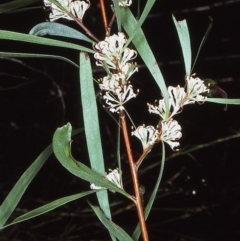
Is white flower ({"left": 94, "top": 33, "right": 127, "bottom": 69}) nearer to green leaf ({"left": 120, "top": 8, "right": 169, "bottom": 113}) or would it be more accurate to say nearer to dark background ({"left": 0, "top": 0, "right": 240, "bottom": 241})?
green leaf ({"left": 120, "top": 8, "right": 169, "bottom": 113})

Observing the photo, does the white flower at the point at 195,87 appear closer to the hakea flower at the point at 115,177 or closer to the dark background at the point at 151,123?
the hakea flower at the point at 115,177

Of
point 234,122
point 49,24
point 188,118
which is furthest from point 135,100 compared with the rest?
point 49,24

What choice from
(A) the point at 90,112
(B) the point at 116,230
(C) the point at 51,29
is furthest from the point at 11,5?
(B) the point at 116,230

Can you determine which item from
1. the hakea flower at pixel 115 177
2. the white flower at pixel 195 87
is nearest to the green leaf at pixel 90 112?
the hakea flower at pixel 115 177

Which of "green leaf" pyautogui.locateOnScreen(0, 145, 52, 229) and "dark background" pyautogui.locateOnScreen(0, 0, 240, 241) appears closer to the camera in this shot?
"green leaf" pyautogui.locateOnScreen(0, 145, 52, 229)

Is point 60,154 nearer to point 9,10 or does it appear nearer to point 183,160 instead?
point 9,10

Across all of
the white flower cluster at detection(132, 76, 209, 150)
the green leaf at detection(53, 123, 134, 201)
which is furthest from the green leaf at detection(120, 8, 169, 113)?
the green leaf at detection(53, 123, 134, 201)
